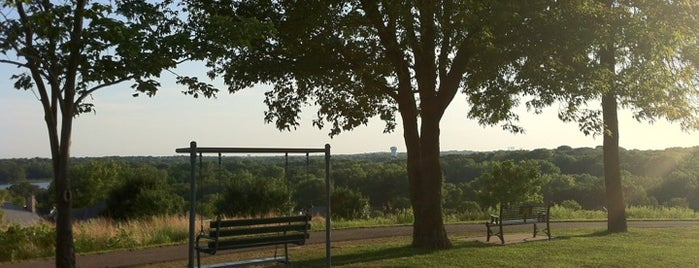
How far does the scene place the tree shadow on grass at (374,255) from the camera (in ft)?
37.0

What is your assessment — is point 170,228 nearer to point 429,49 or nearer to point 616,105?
point 429,49

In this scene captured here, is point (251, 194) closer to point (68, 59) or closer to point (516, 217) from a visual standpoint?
point (516, 217)

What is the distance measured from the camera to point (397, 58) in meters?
13.4

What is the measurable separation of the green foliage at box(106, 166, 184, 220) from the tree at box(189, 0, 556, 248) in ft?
88.4

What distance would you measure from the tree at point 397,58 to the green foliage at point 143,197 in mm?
26933

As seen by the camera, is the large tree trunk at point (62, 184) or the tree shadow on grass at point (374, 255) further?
the tree shadow on grass at point (374, 255)

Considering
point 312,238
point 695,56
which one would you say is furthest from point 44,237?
point 695,56

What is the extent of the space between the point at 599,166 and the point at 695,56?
61419mm

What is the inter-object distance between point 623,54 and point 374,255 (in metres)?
7.60

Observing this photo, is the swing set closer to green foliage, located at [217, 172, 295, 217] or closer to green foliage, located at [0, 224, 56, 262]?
green foliage, located at [0, 224, 56, 262]

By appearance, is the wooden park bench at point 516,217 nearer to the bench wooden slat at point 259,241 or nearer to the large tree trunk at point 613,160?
the large tree trunk at point 613,160

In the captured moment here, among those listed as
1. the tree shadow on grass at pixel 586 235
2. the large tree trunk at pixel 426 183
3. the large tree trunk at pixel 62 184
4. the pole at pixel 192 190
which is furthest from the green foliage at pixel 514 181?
the large tree trunk at pixel 62 184

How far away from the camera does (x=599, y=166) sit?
75.6 m

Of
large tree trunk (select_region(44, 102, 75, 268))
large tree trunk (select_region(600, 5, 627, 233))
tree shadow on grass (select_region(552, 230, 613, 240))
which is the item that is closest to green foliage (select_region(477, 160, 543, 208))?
large tree trunk (select_region(600, 5, 627, 233))
